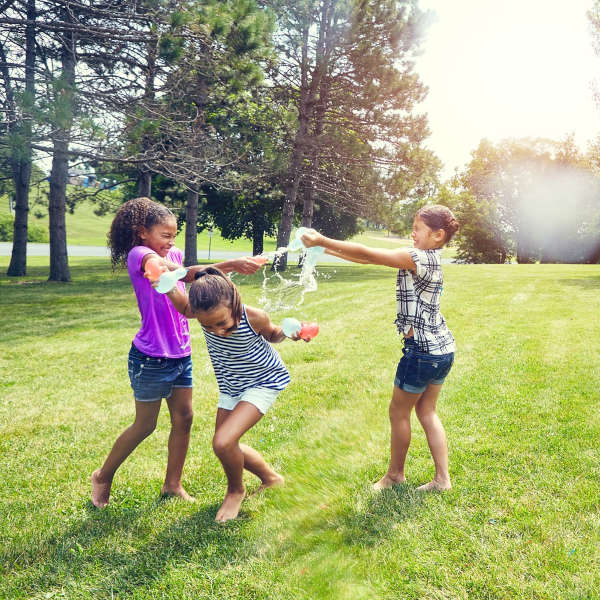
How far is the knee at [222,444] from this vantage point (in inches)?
113

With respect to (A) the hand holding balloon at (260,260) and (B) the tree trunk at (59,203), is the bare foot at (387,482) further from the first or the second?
(B) the tree trunk at (59,203)

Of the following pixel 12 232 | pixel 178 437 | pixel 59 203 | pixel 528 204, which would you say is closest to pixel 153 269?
pixel 178 437

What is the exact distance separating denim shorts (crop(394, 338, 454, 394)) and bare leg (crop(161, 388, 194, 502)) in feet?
4.56

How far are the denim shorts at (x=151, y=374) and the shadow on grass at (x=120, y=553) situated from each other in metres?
0.77

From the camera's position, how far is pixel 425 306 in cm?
316

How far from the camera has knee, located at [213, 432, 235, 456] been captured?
2.88 meters

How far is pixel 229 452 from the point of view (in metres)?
2.93

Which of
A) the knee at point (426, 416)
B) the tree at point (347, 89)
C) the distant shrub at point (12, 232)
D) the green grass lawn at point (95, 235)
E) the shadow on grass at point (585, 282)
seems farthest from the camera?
the green grass lawn at point (95, 235)

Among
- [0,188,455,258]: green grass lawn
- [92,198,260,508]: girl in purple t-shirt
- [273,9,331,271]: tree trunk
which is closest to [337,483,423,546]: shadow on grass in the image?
[92,198,260,508]: girl in purple t-shirt

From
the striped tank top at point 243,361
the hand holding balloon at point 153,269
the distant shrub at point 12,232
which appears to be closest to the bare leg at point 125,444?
the striped tank top at point 243,361

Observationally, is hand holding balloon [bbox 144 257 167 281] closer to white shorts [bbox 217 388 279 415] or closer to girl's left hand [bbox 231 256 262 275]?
girl's left hand [bbox 231 256 262 275]

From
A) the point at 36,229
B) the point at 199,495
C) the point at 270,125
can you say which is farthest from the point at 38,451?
the point at 36,229

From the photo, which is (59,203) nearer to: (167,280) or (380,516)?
(167,280)

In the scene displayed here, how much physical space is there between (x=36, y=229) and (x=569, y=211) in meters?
46.5
